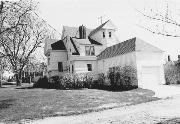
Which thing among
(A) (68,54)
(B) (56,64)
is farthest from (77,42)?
(B) (56,64)

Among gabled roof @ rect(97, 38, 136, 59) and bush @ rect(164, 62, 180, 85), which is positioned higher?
gabled roof @ rect(97, 38, 136, 59)

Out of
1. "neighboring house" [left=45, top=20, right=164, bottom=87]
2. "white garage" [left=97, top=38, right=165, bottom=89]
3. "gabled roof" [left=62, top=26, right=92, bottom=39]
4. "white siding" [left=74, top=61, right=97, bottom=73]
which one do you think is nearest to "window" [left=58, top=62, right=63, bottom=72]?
"neighboring house" [left=45, top=20, right=164, bottom=87]

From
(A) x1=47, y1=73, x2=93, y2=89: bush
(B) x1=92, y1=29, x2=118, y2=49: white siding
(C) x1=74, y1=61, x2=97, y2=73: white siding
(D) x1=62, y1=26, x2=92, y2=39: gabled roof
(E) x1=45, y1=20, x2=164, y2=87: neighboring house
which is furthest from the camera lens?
(D) x1=62, y1=26, x2=92, y2=39: gabled roof

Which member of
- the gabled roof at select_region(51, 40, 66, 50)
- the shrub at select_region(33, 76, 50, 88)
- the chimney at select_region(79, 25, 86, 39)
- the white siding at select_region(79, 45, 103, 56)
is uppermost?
the chimney at select_region(79, 25, 86, 39)

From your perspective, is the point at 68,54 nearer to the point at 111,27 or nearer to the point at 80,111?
the point at 111,27

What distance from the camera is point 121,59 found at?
28.2 meters

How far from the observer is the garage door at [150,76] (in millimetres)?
25288

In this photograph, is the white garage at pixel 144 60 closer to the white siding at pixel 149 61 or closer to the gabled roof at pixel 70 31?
the white siding at pixel 149 61

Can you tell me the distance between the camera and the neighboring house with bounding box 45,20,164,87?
2580cm

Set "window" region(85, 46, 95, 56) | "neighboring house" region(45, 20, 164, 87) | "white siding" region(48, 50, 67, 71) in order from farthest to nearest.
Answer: "white siding" region(48, 50, 67, 71) < "window" region(85, 46, 95, 56) < "neighboring house" region(45, 20, 164, 87)

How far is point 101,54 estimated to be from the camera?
113 feet

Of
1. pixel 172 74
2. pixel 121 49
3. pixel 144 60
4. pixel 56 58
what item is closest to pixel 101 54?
pixel 121 49

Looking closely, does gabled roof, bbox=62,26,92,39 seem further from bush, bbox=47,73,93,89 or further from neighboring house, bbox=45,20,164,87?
bush, bbox=47,73,93,89

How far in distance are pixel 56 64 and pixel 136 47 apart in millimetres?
15018
